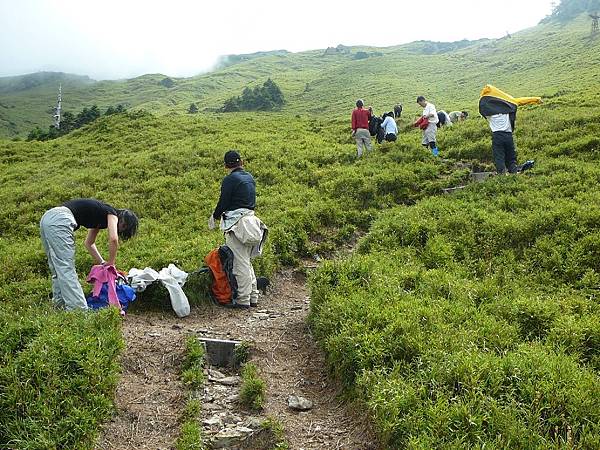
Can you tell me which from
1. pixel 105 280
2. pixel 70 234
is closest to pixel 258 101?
pixel 105 280

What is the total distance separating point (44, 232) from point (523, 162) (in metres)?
14.1

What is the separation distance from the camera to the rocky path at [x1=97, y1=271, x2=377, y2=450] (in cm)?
568

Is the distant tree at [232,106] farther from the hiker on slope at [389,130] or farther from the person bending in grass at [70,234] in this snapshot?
the person bending in grass at [70,234]

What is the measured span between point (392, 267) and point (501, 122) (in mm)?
7204

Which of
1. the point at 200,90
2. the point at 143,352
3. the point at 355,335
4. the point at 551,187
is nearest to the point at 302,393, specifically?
the point at 355,335

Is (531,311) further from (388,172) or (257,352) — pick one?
(388,172)

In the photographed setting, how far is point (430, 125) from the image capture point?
19.0 m

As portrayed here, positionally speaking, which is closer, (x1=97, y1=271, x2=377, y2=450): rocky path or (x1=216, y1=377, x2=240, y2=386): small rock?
(x1=97, y1=271, x2=377, y2=450): rocky path

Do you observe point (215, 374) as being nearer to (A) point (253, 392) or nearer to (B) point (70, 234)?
(A) point (253, 392)

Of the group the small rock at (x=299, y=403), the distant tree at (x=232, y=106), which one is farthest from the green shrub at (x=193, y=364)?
the distant tree at (x=232, y=106)

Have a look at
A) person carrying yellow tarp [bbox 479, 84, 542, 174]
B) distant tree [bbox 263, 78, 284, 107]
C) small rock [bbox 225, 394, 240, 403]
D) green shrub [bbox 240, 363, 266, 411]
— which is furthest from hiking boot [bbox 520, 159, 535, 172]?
distant tree [bbox 263, 78, 284, 107]

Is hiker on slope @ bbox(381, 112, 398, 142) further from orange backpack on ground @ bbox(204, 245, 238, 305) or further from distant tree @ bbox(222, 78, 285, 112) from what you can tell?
distant tree @ bbox(222, 78, 285, 112)

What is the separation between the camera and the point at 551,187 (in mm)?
12641

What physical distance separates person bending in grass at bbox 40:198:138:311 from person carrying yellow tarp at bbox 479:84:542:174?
1097 cm
